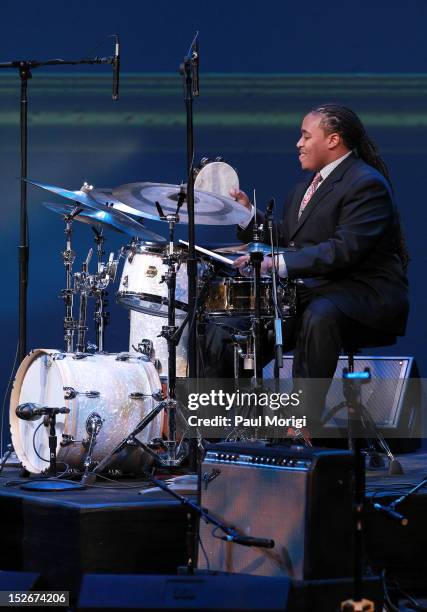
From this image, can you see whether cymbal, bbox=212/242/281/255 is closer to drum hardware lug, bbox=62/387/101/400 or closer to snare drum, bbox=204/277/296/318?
snare drum, bbox=204/277/296/318

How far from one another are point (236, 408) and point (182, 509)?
3.49 ft

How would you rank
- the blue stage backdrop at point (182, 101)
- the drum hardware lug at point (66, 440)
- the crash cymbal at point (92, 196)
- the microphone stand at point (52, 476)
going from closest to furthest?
1. the microphone stand at point (52, 476)
2. the drum hardware lug at point (66, 440)
3. the crash cymbal at point (92, 196)
4. the blue stage backdrop at point (182, 101)

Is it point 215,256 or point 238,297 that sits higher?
point 215,256

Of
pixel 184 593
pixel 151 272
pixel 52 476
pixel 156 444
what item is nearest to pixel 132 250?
pixel 151 272

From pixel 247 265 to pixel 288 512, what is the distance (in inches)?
57.5

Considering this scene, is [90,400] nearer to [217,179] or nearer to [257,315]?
[257,315]

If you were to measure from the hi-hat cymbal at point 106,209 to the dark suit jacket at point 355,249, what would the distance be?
2.12ft

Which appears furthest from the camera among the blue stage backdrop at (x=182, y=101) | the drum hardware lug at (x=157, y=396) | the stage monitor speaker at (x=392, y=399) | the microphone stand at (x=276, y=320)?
the blue stage backdrop at (x=182, y=101)

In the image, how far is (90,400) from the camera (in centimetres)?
412

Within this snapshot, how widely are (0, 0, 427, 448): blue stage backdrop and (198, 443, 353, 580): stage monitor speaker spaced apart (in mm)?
3077

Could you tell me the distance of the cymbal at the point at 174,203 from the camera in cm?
425

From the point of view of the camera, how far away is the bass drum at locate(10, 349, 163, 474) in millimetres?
4105

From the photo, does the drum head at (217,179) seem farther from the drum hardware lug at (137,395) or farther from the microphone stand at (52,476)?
the microphone stand at (52,476)

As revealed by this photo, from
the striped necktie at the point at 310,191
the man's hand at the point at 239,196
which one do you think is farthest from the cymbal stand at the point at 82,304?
the striped necktie at the point at 310,191
